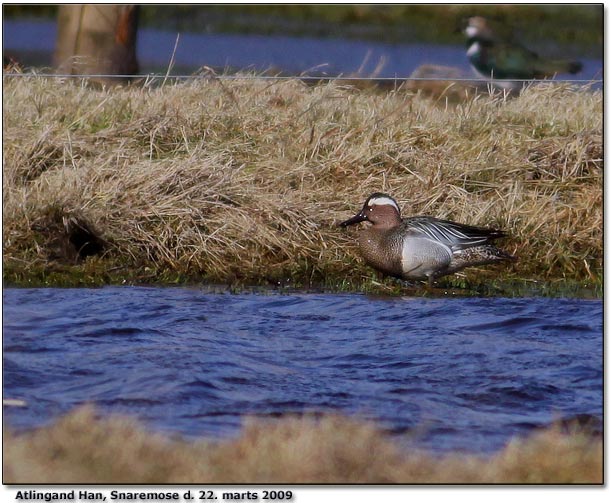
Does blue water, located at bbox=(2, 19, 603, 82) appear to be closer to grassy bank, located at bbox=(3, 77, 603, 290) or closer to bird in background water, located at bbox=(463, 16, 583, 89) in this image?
bird in background water, located at bbox=(463, 16, 583, 89)

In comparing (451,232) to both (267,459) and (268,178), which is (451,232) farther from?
(267,459)

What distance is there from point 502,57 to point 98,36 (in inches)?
152

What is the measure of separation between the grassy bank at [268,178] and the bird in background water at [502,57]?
1019mm

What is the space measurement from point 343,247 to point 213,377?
2156 mm

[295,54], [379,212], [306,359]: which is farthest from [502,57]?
[306,359]

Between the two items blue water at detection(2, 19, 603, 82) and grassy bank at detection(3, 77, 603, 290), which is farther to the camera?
blue water at detection(2, 19, 603, 82)

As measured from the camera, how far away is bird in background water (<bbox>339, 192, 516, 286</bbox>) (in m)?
6.41

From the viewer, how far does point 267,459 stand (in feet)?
12.0

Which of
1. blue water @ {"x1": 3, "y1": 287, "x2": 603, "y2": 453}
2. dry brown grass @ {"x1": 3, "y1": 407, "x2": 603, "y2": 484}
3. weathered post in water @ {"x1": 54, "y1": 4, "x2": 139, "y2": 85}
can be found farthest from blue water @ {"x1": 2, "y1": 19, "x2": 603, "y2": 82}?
dry brown grass @ {"x1": 3, "y1": 407, "x2": 603, "y2": 484}

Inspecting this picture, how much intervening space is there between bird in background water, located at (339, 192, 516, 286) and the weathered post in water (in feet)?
15.2

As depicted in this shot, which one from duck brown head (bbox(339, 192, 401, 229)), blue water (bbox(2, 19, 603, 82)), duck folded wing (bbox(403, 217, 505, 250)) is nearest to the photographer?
duck folded wing (bbox(403, 217, 505, 250))

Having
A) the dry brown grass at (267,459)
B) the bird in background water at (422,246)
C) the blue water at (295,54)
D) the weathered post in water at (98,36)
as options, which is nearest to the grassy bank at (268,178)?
the bird in background water at (422,246)

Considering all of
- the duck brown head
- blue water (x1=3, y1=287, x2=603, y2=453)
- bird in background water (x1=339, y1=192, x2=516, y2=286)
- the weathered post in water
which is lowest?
blue water (x1=3, y1=287, x2=603, y2=453)

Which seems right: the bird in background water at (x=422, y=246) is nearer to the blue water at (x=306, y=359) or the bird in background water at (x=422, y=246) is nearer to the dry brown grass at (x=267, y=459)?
the blue water at (x=306, y=359)
